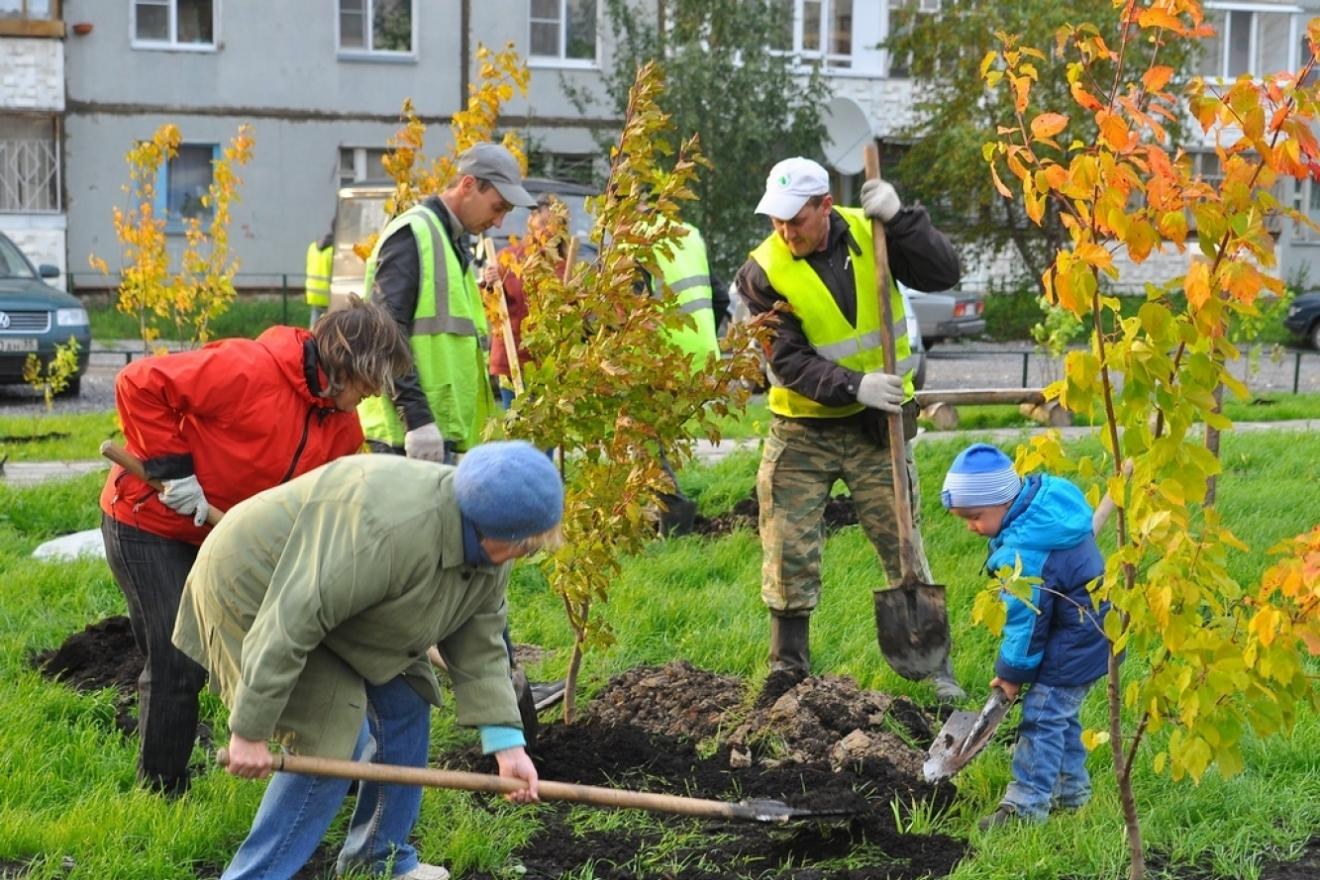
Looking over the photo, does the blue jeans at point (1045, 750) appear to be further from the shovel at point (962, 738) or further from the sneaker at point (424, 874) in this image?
the sneaker at point (424, 874)

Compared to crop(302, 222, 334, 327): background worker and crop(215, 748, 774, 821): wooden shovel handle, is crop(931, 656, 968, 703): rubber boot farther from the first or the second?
crop(302, 222, 334, 327): background worker

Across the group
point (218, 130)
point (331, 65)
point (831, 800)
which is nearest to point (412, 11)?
point (331, 65)

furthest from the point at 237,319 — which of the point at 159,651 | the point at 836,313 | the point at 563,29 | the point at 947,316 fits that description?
the point at 159,651

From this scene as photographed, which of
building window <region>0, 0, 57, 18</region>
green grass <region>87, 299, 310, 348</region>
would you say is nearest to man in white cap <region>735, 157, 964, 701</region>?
green grass <region>87, 299, 310, 348</region>

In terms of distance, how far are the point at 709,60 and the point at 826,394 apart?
57.8 ft

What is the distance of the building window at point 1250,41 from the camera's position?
1267 inches

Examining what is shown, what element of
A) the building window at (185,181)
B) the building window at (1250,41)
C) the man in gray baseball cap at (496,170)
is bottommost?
the man in gray baseball cap at (496,170)

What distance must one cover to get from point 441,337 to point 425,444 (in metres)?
0.49

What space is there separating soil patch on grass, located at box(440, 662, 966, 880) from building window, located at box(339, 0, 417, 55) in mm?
22095

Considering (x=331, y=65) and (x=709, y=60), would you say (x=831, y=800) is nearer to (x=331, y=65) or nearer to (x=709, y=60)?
(x=709, y=60)

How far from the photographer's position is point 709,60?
22.7 meters

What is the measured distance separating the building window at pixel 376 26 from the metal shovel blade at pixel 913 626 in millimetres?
22252

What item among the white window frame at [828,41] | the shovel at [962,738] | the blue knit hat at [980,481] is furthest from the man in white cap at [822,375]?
the white window frame at [828,41]

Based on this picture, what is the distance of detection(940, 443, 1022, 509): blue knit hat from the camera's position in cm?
468
